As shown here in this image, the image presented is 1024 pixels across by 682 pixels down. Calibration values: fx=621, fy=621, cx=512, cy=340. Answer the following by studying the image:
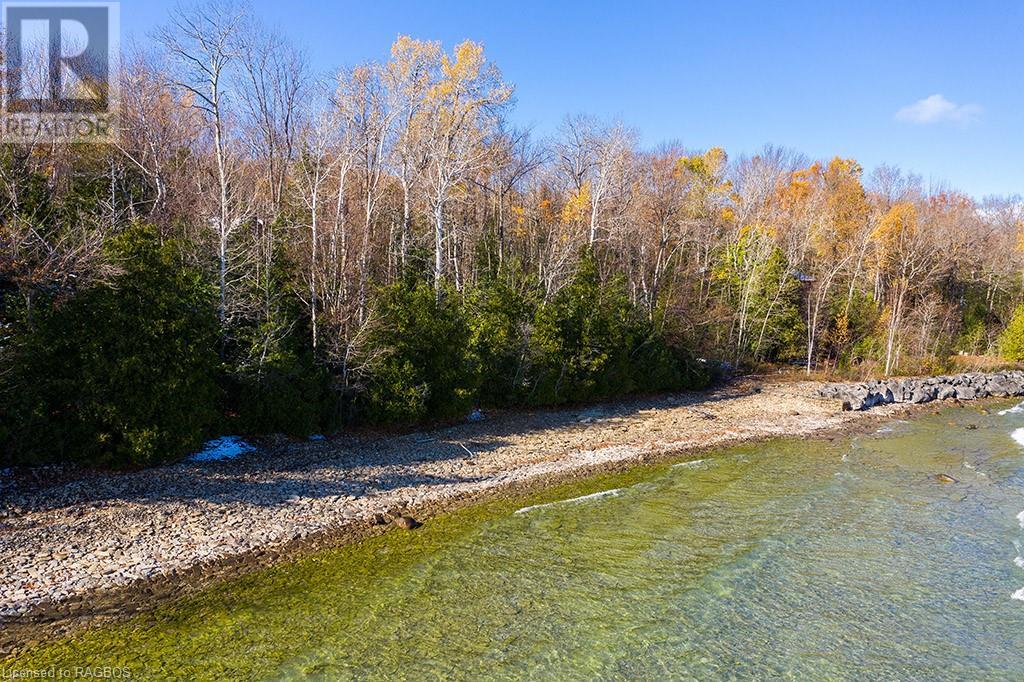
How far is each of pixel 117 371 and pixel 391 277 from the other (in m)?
12.2

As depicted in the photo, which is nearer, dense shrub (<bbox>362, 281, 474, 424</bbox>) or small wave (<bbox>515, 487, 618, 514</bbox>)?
small wave (<bbox>515, 487, 618, 514</bbox>)

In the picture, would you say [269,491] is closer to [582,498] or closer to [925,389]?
[582,498]

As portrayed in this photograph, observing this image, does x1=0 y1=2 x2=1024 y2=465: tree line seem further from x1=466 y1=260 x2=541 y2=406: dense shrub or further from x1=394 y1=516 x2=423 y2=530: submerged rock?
x1=394 y1=516 x2=423 y2=530: submerged rock

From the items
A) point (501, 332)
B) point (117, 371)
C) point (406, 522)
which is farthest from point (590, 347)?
point (117, 371)

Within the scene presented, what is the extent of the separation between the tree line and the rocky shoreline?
1.61 m

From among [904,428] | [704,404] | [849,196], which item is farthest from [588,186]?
[849,196]

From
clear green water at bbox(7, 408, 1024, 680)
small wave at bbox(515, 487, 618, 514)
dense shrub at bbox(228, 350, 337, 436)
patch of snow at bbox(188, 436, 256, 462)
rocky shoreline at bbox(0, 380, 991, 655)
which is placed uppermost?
dense shrub at bbox(228, 350, 337, 436)

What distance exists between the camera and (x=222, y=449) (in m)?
17.9

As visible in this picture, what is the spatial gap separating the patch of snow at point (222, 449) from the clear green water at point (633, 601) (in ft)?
22.2

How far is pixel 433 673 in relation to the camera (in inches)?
354

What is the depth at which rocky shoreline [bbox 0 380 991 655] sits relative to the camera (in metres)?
10.8

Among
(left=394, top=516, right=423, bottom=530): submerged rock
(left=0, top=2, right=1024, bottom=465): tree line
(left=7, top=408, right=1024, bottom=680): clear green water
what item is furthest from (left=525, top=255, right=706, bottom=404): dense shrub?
(left=394, top=516, right=423, bottom=530): submerged rock

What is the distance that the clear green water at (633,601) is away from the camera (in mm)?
9320

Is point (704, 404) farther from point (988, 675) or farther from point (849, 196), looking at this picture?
point (849, 196)
